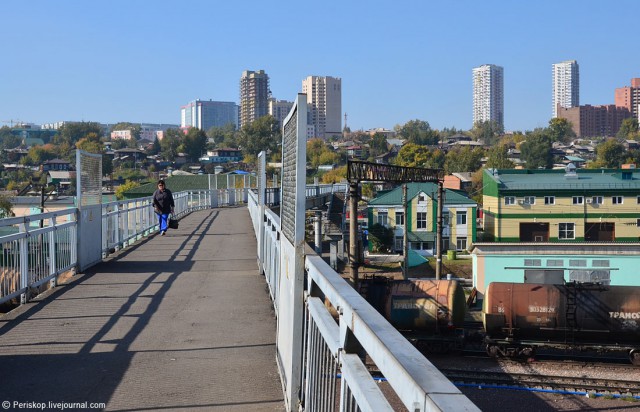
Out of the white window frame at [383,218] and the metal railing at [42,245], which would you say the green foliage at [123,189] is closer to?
the white window frame at [383,218]

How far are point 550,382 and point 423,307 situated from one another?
561 cm

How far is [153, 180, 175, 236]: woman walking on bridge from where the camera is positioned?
2041 centimetres

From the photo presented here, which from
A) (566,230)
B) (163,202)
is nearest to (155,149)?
(566,230)

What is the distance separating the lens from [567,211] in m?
65.1

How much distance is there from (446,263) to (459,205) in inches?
264

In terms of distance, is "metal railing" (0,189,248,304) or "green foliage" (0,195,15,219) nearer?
"metal railing" (0,189,248,304)

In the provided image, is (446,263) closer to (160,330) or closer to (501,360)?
(501,360)

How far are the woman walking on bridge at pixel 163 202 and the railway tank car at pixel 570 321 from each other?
31.2 feet

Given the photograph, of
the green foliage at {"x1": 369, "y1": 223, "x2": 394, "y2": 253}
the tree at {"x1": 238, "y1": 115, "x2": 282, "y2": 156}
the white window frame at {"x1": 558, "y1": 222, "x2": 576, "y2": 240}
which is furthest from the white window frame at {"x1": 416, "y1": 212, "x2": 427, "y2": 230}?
the tree at {"x1": 238, "y1": 115, "x2": 282, "y2": 156}

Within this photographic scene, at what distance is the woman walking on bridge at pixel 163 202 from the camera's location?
2041 cm

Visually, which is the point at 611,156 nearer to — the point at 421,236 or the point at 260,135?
the point at 260,135

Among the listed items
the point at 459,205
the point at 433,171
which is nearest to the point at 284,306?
the point at 433,171

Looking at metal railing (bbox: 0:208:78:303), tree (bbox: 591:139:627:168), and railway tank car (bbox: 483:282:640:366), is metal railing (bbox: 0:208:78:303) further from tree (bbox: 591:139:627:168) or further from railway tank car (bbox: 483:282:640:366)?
tree (bbox: 591:139:627:168)

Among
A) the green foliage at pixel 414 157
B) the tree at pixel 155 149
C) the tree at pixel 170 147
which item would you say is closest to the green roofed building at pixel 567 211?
the green foliage at pixel 414 157
